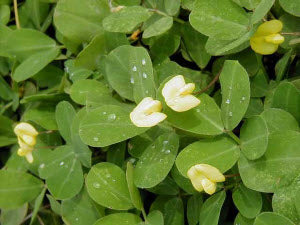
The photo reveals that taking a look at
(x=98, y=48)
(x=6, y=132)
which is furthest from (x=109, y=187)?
(x=6, y=132)

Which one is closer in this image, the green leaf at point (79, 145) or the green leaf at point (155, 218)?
the green leaf at point (155, 218)

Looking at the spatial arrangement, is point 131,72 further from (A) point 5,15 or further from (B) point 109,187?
(A) point 5,15

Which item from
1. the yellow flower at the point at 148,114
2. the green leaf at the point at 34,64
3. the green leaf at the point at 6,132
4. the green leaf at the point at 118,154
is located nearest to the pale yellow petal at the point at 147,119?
the yellow flower at the point at 148,114

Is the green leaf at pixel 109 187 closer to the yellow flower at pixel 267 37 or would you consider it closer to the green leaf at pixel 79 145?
the green leaf at pixel 79 145

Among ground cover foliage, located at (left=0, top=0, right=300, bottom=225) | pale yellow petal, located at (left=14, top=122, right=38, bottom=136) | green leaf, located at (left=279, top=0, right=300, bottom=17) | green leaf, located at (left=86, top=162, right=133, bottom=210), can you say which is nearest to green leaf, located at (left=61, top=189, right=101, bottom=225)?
ground cover foliage, located at (left=0, top=0, right=300, bottom=225)

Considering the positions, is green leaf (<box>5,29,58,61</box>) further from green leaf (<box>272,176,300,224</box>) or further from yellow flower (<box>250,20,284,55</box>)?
green leaf (<box>272,176,300,224</box>)

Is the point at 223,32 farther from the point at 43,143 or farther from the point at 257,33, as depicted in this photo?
the point at 43,143
